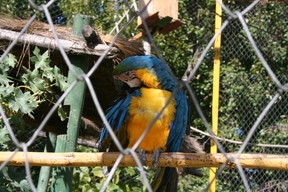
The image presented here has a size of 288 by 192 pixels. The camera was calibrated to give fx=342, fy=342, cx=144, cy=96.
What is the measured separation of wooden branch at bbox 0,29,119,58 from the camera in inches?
58.7

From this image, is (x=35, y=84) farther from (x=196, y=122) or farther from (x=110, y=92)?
(x=196, y=122)

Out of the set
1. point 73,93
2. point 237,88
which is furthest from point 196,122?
point 73,93

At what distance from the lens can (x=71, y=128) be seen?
1.53 meters

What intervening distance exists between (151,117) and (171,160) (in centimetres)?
25

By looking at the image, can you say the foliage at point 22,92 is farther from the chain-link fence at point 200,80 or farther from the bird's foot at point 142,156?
the bird's foot at point 142,156

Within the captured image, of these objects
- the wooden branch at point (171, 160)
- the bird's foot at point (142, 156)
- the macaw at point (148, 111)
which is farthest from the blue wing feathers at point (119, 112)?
the wooden branch at point (171, 160)

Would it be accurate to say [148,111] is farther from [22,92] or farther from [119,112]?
[22,92]

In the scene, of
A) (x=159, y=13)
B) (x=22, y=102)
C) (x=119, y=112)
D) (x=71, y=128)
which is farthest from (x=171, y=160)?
(x=159, y=13)

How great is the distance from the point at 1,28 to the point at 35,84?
0.38 meters

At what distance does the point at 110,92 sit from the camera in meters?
2.03

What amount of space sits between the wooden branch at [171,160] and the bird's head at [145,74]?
361 millimetres

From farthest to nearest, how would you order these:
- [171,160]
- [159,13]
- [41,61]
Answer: [159,13] < [41,61] < [171,160]

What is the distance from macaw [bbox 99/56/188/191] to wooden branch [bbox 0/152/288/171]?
27 centimetres

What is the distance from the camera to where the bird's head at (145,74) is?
1.16 meters
